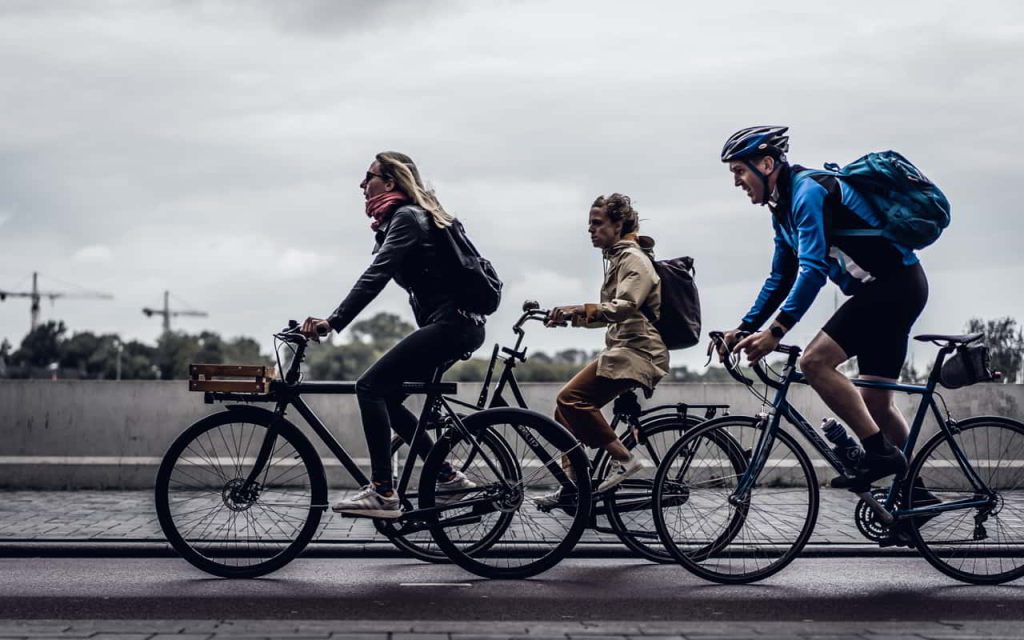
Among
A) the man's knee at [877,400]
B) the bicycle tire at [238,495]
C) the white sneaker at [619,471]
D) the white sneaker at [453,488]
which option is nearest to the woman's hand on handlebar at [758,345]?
the man's knee at [877,400]

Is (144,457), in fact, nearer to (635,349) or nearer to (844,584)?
(635,349)

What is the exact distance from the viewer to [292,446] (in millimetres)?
6578

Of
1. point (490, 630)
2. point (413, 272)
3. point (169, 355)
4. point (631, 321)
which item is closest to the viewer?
point (490, 630)

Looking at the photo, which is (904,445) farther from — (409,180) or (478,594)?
(409,180)

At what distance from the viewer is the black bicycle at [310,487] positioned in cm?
649

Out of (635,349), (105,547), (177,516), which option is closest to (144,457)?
(105,547)

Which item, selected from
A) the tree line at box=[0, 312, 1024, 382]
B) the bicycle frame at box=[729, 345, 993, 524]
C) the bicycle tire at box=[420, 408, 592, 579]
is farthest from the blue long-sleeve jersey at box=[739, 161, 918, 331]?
the tree line at box=[0, 312, 1024, 382]

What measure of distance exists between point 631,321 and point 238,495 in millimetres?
2268

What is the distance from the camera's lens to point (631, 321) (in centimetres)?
710

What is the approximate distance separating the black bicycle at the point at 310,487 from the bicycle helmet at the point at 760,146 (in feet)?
5.30

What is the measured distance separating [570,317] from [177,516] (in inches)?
88.4

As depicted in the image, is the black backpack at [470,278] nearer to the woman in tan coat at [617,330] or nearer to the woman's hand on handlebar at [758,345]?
the woman in tan coat at [617,330]

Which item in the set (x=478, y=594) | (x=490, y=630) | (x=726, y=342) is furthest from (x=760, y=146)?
(x=490, y=630)

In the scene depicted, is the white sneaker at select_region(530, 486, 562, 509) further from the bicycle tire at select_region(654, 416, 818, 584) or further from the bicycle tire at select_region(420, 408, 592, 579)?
the bicycle tire at select_region(654, 416, 818, 584)
